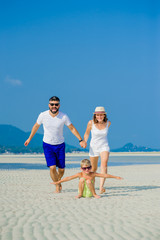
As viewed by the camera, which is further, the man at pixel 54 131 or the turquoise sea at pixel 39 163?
the turquoise sea at pixel 39 163

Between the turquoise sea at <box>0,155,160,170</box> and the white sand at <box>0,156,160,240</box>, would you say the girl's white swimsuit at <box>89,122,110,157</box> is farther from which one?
the turquoise sea at <box>0,155,160,170</box>

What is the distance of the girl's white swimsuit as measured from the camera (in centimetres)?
874

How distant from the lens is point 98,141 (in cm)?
877

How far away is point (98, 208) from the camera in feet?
22.7

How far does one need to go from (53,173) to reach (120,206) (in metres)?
2.30

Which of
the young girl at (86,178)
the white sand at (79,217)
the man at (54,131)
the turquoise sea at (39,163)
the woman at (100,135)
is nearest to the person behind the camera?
the white sand at (79,217)

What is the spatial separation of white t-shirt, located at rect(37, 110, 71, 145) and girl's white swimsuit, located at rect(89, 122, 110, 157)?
0.70 metres

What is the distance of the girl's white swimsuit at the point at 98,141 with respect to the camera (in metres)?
8.74

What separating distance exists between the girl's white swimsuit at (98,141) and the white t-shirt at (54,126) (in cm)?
70

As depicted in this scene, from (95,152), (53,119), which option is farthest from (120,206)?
(53,119)

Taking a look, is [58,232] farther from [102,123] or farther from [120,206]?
[102,123]

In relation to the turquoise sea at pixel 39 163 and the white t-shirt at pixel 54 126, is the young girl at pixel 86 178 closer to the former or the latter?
the white t-shirt at pixel 54 126

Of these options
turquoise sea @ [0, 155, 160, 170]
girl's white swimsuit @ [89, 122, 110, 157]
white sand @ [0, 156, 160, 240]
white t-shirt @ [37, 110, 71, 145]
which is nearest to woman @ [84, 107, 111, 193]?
girl's white swimsuit @ [89, 122, 110, 157]

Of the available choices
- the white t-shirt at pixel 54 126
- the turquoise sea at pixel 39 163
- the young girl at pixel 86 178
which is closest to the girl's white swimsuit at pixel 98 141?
the white t-shirt at pixel 54 126
